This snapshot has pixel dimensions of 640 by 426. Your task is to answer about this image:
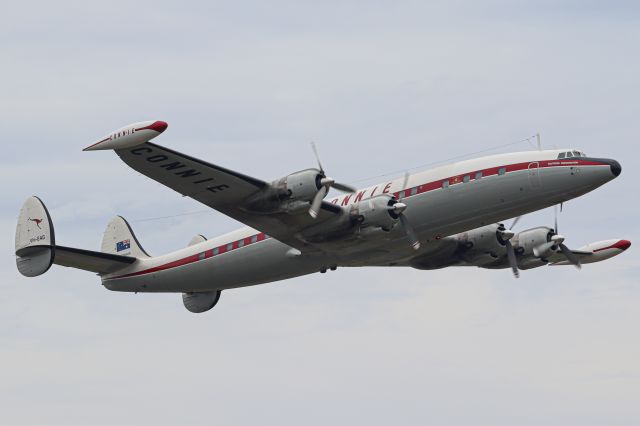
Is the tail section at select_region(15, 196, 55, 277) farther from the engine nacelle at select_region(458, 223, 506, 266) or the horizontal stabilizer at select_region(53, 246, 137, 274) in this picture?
the engine nacelle at select_region(458, 223, 506, 266)

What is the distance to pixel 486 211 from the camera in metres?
36.5

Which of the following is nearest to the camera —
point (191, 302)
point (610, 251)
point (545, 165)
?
point (545, 165)

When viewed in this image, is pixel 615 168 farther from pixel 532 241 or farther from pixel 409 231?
pixel 532 241

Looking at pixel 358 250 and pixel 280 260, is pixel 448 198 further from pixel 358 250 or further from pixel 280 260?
pixel 280 260

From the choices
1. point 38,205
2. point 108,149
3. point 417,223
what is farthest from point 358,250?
point 38,205

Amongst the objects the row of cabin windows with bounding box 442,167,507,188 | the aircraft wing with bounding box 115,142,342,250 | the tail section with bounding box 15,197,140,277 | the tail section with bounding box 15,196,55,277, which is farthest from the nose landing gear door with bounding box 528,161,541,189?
the tail section with bounding box 15,196,55,277

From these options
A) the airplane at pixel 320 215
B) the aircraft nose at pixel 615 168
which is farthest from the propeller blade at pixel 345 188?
the aircraft nose at pixel 615 168

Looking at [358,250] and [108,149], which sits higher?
[108,149]

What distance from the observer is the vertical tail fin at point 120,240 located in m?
45.4

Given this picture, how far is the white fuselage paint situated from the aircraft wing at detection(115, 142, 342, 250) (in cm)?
171

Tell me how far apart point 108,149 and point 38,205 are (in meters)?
10.5

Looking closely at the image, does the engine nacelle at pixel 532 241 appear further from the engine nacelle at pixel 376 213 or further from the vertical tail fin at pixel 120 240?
the vertical tail fin at pixel 120 240

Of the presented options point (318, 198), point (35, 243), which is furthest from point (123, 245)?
point (318, 198)

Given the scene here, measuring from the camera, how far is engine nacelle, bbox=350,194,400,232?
36.4 metres
